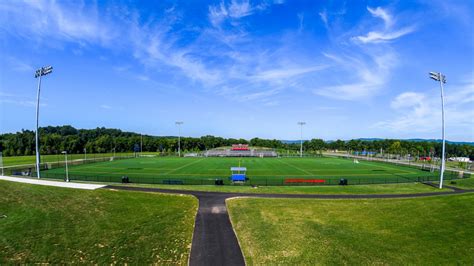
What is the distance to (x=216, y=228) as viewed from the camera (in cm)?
2008

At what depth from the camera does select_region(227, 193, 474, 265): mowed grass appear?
15.0 meters

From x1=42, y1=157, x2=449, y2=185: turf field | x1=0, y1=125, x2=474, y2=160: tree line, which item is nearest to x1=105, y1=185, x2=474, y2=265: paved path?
x1=42, y1=157, x2=449, y2=185: turf field

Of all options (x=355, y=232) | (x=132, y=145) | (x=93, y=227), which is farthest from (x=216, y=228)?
(x=132, y=145)

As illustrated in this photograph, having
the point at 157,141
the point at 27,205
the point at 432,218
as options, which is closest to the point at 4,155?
the point at 157,141

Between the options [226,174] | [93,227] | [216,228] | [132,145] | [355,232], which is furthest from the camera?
[132,145]

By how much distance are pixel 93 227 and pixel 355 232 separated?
21.0m

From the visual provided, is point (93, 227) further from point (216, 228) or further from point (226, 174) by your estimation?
point (226, 174)

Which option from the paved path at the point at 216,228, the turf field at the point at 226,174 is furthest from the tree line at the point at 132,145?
the paved path at the point at 216,228

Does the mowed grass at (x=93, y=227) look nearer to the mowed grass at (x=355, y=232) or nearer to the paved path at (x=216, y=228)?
the paved path at (x=216, y=228)

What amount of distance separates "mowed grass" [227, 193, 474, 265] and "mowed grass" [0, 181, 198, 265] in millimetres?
5237

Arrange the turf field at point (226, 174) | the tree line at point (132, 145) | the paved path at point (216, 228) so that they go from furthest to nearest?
the tree line at point (132, 145) < the turf field at point (226, 174) < the paved path at point (216, 228)

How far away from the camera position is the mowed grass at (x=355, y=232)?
592 inches

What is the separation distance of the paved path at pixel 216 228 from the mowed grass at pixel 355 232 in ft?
2.61

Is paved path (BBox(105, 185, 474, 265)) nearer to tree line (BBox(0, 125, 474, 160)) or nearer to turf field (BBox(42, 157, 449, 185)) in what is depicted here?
turf field (BBox(42, 157, 449, 185))
